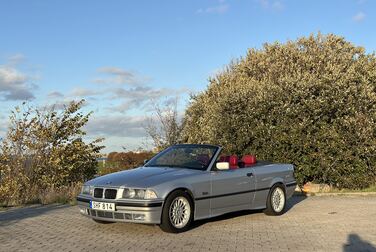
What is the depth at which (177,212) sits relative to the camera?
26.7ft

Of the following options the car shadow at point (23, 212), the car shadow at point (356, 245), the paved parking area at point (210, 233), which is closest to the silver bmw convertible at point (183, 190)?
the paved parking area at point (210, 233)

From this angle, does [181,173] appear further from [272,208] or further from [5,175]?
[5,175]

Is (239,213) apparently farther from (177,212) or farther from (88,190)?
(88,190)

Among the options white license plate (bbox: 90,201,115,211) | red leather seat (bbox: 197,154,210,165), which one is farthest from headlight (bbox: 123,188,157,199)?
red leather seat (bbox: 197,154,210,165)

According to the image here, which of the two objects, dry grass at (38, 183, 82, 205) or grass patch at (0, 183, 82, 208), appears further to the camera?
dry grass at (38, 183, 82, 205)

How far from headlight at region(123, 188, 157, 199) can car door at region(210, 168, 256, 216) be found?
1.41 metres

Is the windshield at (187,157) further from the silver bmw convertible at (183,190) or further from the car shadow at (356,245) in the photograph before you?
the car shadow at (356,245)

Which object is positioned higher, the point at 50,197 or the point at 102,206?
the point at 50,197

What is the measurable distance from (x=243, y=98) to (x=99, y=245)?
30.4 feet

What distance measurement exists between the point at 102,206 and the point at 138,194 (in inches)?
26.9

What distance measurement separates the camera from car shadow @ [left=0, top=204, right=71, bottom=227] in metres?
9.76

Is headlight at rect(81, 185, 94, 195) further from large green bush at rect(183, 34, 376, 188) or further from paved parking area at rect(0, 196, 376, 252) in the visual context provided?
large green bush at rect(183, 34, 376, 188)

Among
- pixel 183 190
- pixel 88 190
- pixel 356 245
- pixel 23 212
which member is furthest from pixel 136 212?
pixel 23 212

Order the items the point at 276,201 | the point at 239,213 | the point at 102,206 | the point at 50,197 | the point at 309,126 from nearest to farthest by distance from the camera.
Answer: the point at 102,206 → the point at 276,201 → the point at 239,213 → the point at 50,197 → the point at 309,126
